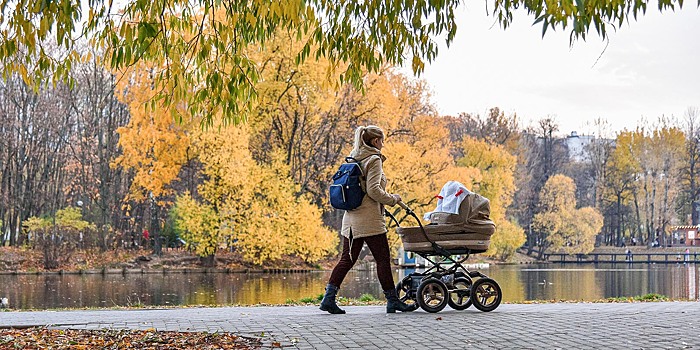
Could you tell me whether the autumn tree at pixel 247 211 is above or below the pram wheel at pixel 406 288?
above

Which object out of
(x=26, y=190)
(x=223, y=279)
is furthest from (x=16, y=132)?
(x=223, y=279)

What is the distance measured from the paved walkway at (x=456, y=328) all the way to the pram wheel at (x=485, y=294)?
0.14m

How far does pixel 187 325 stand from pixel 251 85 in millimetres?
2382

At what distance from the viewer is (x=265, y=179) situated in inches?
1377

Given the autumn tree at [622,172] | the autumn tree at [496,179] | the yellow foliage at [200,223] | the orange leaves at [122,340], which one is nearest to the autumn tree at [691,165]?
the autumn tree at [622,172]

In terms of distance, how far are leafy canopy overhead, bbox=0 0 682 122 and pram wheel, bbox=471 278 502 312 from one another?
2558mm

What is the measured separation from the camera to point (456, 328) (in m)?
7.55

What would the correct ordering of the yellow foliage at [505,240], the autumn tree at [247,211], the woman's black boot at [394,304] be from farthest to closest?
1. the yellow foliage at [505,240]
2. the autumn tree at [247,211]
3. the woman's black boot at [394,304]

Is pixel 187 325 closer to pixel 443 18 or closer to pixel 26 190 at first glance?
pixel 443 18

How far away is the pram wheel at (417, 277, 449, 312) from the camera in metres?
9.09

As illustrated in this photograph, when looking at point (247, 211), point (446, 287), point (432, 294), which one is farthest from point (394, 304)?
point (247, 211)

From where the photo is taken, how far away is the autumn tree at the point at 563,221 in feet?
194

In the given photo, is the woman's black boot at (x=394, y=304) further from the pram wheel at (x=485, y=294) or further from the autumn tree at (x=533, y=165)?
the autumn tree at (x=533, y=165)

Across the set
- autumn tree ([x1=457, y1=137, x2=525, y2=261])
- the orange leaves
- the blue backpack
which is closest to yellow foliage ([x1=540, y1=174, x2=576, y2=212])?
autumn tree ([x1=457, y1=137, x2=525, y2=261])
